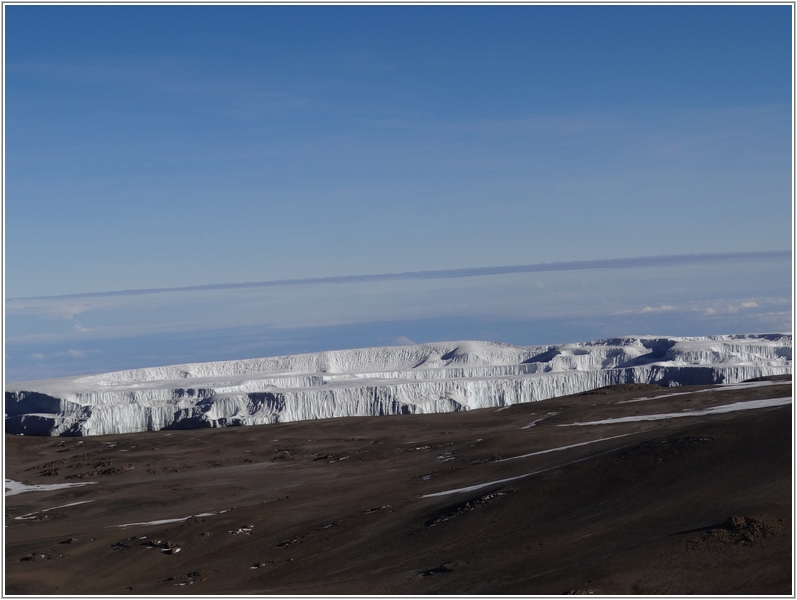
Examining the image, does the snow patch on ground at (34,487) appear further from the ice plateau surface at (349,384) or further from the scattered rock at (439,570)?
the scattered rock at (439,570)

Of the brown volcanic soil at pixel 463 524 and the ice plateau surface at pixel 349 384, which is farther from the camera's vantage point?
the ice plateau surface at pixel 349 384

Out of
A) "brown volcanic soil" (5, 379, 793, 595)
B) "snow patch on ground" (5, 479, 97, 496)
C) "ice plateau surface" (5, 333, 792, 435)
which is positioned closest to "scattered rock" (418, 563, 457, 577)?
"brown volcanic soil" (5, 379, 793, 595)

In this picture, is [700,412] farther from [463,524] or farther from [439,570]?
[439,570]

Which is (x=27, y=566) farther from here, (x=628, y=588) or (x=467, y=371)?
(x=467, y=371)

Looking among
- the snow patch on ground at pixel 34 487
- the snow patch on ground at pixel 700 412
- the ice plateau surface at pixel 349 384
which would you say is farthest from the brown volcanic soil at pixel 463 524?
the ice plateau surface at pixel 349 384

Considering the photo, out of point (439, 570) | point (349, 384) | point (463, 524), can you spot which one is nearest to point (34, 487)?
point (463, 524)

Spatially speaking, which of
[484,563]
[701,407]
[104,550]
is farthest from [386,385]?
[484,563]
